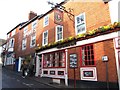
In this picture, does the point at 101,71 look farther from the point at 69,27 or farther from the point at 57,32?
the point at 57,32

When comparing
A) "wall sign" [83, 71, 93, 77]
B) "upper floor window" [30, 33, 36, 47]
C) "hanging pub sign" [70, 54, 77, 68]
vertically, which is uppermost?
"upper floor window" [30, 33, 36, 47]

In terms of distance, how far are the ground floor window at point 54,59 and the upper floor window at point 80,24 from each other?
8.31 feet

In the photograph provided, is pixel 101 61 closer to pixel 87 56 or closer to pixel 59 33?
pixel 87 56

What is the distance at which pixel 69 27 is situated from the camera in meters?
12.8

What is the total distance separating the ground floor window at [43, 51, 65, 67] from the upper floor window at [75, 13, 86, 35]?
253cm

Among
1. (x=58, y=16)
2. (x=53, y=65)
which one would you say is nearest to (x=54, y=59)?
(x=53, y=65)

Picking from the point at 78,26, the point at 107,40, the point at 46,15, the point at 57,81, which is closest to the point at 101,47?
the point at 107,40

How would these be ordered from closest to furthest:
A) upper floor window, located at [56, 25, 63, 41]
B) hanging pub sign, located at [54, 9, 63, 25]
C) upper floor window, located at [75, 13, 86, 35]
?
upper floor window, located at [75, 13, 86, 35]
hanging pub sign, located at [54, 9, 63, 25]
upper floor window, located at [56, 25, 63, 41]

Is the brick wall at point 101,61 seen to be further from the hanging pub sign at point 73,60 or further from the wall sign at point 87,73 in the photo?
the hanging pub sign at point 73,60

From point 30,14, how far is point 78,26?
1391 cm

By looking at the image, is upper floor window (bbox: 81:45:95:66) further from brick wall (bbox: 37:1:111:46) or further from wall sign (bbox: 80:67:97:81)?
brick wall (bbox: 37:1:111:46)

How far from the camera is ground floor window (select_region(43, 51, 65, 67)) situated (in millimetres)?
12866

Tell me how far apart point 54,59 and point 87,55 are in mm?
4276

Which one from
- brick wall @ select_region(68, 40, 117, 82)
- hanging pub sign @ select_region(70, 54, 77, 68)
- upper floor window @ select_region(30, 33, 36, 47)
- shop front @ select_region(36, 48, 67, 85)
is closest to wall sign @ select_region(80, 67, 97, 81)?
brick wall @ select_region(68, 40, 117, 82)
